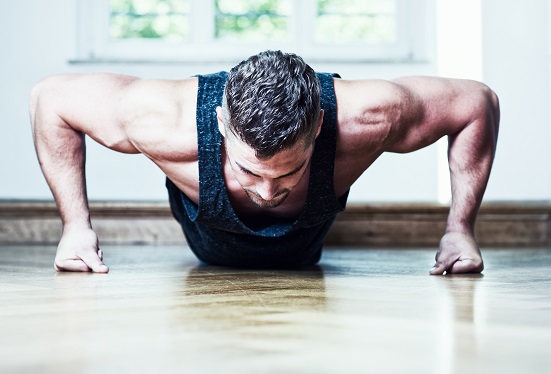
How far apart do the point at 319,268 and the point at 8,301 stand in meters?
0.71

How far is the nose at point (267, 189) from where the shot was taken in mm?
1128

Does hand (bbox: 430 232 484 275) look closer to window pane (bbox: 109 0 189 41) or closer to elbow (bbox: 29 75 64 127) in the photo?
elbow (bbox: 29 75 64 127)

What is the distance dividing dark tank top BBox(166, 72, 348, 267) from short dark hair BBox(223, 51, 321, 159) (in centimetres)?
11

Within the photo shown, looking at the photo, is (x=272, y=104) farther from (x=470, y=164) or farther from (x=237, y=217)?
(x=470, y=164)

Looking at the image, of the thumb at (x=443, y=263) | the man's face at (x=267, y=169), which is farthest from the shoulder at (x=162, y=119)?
the thumb at (x=443, y=263)

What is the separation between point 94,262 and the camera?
1314 millimetres

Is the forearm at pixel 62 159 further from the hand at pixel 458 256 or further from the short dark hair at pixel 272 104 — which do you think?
the hand at pixel 458 256

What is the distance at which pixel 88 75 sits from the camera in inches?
55.8

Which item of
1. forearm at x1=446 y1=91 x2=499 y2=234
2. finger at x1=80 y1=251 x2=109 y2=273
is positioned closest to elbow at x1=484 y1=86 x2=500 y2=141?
forearm at x1=446 y1=91 x2=499 y2=234

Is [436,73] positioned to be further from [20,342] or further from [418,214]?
[20,342]

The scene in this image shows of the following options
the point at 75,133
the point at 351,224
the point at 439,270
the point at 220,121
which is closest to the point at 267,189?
the point at 220,121

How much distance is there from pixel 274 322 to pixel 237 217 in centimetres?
58

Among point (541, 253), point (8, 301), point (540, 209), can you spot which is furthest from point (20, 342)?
point (540, 209)

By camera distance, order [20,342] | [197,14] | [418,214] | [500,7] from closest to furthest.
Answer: [20,342], [418,214], [500,7], [197,14]
